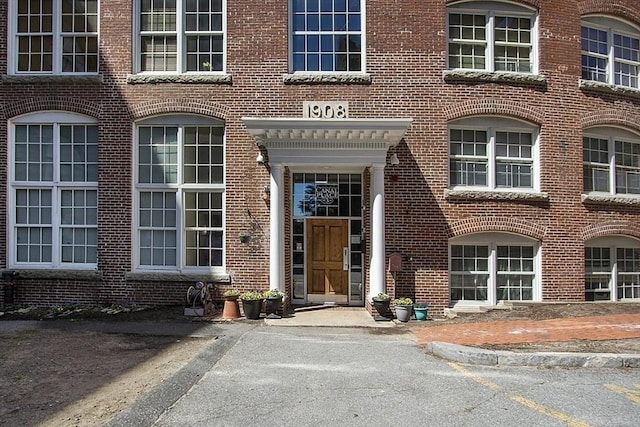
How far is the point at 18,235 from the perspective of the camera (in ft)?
40.4

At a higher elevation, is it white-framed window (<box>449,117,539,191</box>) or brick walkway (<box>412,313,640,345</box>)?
white-framed window (<box>449,117,539,191</box>)

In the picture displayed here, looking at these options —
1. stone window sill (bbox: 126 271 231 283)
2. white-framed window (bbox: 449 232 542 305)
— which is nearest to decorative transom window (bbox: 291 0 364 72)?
white-framed window (bbox: 449 232 542 305)

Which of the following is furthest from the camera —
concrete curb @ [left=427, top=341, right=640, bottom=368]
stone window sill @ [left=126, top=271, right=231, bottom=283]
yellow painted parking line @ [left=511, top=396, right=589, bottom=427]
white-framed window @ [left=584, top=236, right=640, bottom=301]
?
white-framed window @ [left=584, top=236, right=640, bottom=301]

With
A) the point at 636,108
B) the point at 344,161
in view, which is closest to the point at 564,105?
the point at 636,108

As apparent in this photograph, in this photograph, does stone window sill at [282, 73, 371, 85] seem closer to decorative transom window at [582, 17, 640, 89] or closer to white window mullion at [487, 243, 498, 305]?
white window mullion at [487, 243, 498, 305]

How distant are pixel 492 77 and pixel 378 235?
15.7 feet

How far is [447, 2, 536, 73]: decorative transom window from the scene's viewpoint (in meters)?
12.4

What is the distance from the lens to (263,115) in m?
11.9

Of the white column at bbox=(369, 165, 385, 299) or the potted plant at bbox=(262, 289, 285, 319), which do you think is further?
the white column at bbox=(369, 165, 385, 299)

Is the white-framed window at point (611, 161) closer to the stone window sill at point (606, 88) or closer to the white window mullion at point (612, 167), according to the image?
the white window mullion at point (612, 167)

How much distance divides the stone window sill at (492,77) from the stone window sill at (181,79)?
529cm

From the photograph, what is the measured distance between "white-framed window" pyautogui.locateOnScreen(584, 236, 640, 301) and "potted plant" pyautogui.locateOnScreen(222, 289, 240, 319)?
867 cm

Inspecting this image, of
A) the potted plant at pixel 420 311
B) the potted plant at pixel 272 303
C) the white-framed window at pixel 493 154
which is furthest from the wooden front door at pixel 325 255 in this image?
the white-framed window at pixel 493 154

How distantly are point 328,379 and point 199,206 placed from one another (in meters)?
6.93
